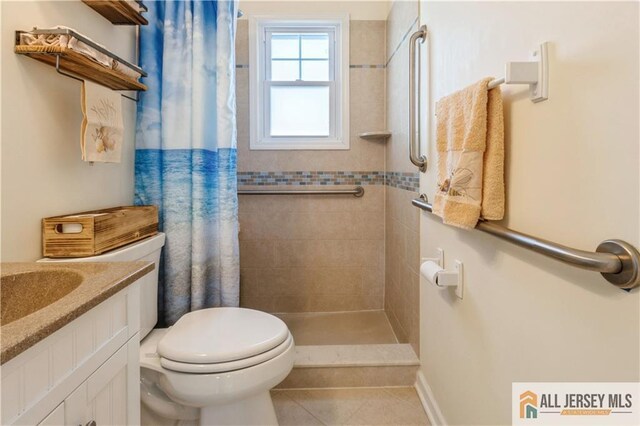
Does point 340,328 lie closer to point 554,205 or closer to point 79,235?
point 79,235

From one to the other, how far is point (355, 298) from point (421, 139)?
4.24ft

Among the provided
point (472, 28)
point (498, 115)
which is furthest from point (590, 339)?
point (472, 28)

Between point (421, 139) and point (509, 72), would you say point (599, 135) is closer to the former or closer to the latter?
point (509, 72)

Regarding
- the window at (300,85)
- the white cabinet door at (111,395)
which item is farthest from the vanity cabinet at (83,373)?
the window at (300,85)

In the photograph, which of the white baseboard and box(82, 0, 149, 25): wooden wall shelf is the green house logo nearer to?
the white baseboard

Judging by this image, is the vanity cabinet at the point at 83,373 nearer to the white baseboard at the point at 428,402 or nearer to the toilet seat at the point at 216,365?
the toilet seat at the point at 216,365

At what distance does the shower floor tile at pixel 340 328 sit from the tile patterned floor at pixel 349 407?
375mm

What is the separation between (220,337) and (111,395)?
493 millimetres

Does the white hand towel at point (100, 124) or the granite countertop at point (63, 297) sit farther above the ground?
the white hand towel at point (100, 124)

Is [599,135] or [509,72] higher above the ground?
[509,72]

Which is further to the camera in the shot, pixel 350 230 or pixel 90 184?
pixel 350 230

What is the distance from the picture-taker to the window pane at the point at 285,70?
2.56m

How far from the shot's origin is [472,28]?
1.17m

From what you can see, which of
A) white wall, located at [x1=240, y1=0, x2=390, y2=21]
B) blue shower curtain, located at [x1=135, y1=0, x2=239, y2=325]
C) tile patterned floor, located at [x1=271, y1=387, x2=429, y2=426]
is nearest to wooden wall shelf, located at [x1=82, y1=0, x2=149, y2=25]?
blue shower curtain, located at [x1=135, y1=0, x2=239, y2=325]
